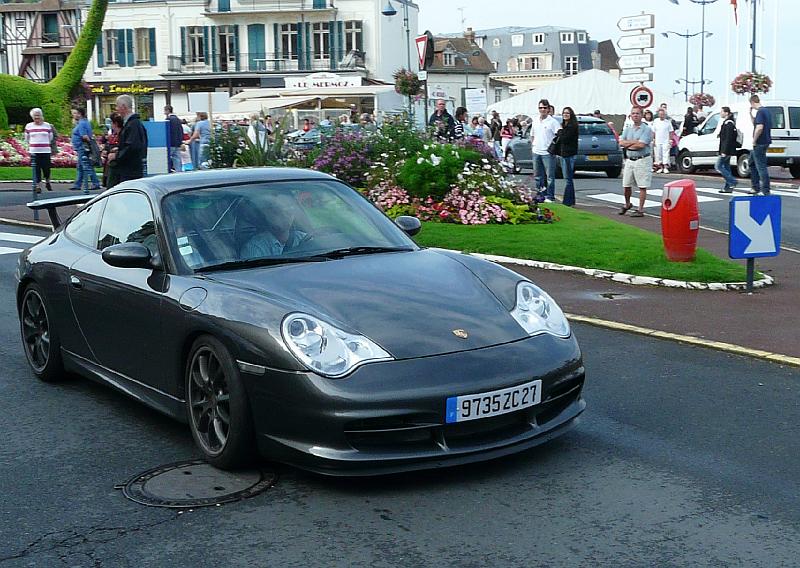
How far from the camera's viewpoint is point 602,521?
4.50 metres

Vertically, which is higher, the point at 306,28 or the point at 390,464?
the point at 306,28

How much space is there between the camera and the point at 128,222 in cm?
649

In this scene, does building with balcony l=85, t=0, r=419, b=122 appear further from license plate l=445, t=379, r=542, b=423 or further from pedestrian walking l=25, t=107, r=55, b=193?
license plate l=445, t=379, r=542, b=423

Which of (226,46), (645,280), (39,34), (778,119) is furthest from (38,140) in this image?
(39,34)

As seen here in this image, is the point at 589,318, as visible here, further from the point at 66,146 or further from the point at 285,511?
the point at 66,146

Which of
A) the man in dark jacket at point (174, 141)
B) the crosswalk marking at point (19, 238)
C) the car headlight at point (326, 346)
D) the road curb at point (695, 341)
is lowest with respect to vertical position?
the road curb at point (695, 341)

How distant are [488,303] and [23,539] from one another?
2.32 meters

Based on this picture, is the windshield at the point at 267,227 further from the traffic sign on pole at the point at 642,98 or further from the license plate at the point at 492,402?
the traffic sign on pole at the point at 642,98

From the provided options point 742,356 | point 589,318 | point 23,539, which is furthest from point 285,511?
point 589,318

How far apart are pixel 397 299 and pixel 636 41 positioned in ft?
97.0

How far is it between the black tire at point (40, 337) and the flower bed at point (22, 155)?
90.6 ft

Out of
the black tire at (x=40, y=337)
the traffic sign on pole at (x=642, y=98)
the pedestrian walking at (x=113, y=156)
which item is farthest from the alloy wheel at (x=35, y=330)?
the traffic sign on pole at (x=642, y=98)

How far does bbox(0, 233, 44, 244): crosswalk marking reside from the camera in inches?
622

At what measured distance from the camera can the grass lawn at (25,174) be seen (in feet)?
98.3
